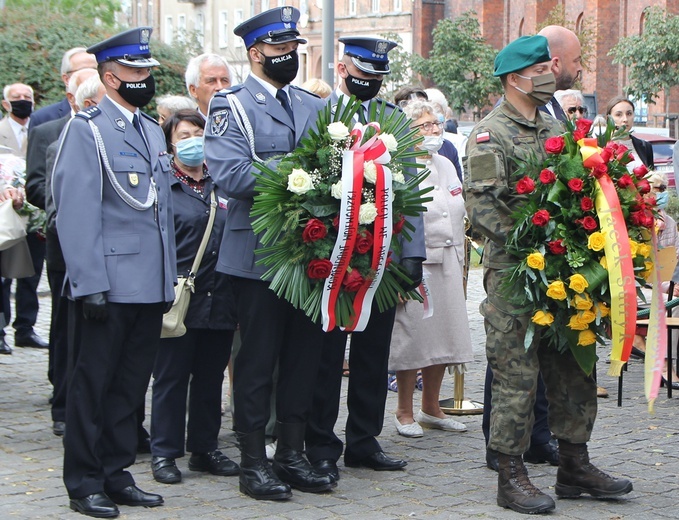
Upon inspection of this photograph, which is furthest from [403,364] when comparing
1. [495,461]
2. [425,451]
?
[495,461]

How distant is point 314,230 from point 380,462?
1674 mm

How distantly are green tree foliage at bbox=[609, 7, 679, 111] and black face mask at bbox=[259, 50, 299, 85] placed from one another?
101ft

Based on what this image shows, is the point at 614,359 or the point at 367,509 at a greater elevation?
the point at 614,359

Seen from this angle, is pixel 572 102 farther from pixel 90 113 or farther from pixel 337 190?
pixel 90 113

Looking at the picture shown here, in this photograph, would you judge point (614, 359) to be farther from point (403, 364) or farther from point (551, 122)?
point (403, 364)

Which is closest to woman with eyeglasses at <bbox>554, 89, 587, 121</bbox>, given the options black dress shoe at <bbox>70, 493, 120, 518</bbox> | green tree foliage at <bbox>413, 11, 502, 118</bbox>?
black dress shoe at <bbox>70, 493, 120, 518</bbox>

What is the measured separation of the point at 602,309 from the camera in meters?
5.68

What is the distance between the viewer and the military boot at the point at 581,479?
5988 millimetres

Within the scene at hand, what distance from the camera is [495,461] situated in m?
6.61

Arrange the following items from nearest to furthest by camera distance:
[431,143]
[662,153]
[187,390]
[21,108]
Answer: [187,390], [431,143], [21,108], [662,153]

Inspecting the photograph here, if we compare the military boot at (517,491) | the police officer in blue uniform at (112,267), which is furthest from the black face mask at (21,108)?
the military boot at (517,491)

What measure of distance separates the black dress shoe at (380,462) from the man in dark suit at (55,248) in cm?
189

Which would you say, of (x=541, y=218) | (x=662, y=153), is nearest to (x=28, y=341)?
(x=541, y=218)

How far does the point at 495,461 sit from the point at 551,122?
1898 mm
